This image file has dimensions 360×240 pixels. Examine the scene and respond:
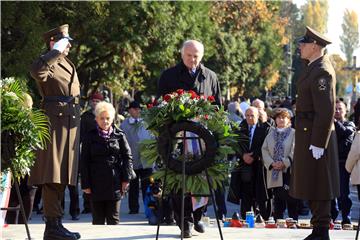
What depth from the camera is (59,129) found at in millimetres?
9312

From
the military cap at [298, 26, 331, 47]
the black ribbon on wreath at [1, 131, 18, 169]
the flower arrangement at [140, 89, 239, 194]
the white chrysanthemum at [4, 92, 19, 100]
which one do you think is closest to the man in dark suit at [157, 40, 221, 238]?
the flower arrangement at [140, 89, 239, 194]

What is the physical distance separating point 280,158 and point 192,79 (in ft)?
13.3

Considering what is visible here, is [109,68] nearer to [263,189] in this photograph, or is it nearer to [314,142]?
[263,189]

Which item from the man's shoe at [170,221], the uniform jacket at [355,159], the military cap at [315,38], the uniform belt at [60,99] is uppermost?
the military cap at [315,38]

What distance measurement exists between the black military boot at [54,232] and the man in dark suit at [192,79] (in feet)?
4.78

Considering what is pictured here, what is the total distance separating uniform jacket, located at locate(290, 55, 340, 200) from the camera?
9.08 m

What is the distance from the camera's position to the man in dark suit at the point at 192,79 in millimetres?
10352

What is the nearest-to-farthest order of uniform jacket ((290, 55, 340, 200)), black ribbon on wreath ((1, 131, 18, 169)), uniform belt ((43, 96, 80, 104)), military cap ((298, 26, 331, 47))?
1. black ribbon on wreath ((1, 131, 18, 169))
2. uniform jacket ((290, 55, 340, 200))
3. uniform belt ((43, 96, 80, 104))
4. military cap ((298, 26, 331, 47))

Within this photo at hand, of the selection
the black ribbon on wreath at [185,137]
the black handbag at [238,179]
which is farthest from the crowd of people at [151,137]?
the black handbag at [238,179]

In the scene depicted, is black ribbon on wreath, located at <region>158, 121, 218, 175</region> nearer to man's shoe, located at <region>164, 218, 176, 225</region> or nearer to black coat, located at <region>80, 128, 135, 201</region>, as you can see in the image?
black coat, located at <region>80, 128, 135, 201</region>

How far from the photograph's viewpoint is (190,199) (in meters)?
10.2

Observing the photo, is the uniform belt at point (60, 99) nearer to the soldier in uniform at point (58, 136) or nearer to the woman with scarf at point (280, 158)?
the soldier in uniform at point (58, 136)

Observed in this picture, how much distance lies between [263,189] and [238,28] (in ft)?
105

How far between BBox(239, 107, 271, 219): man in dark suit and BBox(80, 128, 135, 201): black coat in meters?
2.92
